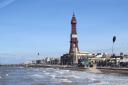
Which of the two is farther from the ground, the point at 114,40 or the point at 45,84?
the point at 114,40

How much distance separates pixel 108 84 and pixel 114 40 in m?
109

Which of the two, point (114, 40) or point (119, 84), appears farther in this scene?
point (114, 40)

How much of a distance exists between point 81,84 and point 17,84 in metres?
9.56

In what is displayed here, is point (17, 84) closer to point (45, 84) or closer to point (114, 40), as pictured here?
point (45, 84)

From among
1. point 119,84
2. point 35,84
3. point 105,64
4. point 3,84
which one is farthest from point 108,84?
point 105,64

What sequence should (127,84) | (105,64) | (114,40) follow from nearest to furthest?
(127,84) → (114,40) → (105,64)

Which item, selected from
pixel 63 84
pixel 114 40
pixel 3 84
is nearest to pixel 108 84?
pixel 63 84

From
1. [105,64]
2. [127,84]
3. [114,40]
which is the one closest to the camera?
[127,84]

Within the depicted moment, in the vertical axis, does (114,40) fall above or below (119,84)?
above

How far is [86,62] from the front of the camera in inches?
7003

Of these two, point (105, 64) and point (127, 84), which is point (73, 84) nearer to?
point (127, 84)

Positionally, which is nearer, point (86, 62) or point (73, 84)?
point (73, 84)

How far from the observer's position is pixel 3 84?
6175cm

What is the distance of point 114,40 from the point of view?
167500 millimetres
